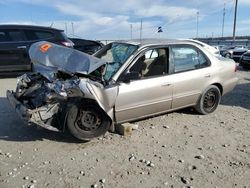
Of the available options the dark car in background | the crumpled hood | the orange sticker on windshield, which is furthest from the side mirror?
the dark car in background

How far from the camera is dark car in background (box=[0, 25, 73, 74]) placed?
10.0 m

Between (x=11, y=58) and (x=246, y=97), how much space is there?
24.3ft

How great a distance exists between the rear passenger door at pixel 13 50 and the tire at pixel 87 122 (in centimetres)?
619

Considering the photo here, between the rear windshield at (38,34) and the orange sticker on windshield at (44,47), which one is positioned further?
the rear windshield at (38,34)

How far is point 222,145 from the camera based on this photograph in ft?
15.7

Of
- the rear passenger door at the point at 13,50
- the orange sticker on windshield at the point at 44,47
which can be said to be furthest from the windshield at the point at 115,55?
the rear passenger door at the point at 13,50

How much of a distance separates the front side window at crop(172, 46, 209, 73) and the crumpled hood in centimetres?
150

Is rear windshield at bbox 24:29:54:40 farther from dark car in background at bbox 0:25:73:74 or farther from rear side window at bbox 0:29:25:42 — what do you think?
rear side window at bbox 0:29:25:42

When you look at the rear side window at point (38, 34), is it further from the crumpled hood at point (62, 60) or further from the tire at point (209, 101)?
the tire at point (209, 101)

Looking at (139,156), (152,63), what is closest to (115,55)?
(152,63)

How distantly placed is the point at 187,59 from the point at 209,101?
1.13 m

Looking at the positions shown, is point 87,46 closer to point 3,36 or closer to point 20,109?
point 3,36

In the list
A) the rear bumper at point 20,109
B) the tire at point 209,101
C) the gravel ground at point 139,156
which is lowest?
the gravel ground at point 139,156

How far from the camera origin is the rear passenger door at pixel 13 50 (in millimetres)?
10036
